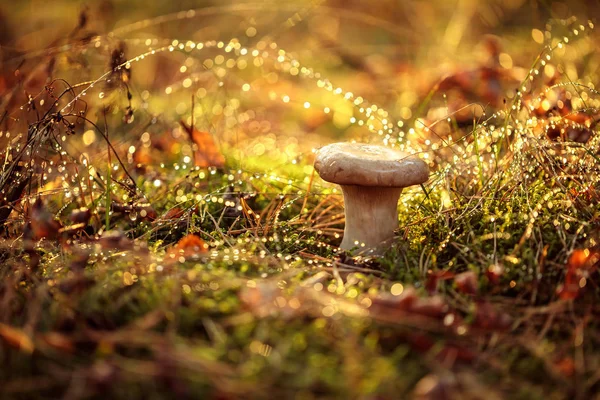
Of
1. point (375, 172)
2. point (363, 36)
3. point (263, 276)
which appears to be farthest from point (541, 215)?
point (363, 36)

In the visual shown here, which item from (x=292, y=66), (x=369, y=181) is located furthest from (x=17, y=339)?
(x=292, y=66)

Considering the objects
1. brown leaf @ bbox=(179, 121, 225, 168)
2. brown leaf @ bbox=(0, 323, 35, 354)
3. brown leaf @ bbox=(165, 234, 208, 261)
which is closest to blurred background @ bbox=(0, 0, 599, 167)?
brown leaf @ bbox=(179, 121, 225, 168)

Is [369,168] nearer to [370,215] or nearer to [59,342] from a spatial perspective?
[370,215]

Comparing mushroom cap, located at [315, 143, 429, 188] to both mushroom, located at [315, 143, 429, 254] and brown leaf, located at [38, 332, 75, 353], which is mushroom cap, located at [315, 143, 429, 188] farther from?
brown leaf, located at [38, 332, 75, 353]

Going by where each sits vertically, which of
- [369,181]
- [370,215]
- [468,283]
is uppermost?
[369,181]

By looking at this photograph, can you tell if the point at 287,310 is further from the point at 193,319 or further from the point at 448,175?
the point at 448,175

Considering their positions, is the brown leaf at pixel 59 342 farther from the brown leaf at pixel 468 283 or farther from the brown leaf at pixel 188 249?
the brown leaf at pixel 468 283

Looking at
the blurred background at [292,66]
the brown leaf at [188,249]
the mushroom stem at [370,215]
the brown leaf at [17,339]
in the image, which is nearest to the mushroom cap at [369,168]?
the mushroom stem at [370,215]
